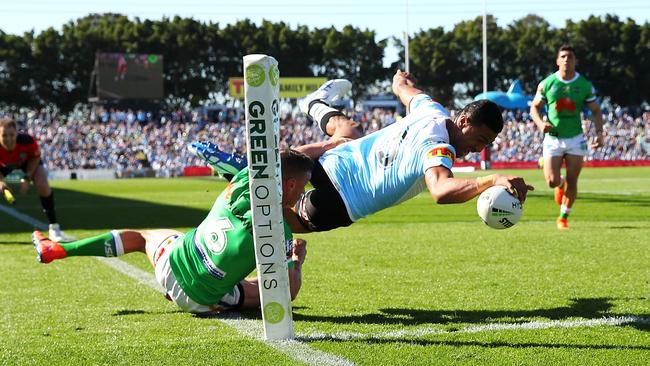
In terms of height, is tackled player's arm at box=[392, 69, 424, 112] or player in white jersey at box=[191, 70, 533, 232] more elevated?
tackled player's arm at box=[392, 69, 424, 112]

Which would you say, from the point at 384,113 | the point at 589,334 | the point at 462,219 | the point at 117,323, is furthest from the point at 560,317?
the point at 384,113

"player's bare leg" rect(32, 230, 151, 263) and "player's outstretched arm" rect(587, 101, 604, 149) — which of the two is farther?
"player's outstretched arm" rect(587, 101, 604, 149)

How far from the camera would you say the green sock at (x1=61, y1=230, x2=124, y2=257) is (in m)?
6.17

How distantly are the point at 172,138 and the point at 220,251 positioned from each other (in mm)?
53086

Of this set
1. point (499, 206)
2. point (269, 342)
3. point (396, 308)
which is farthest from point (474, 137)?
point (269, 342)

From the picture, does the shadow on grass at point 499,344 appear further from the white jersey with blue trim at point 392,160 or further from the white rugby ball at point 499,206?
the white jersey with blue trim at point 392,160

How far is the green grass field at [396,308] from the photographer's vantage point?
4.46m

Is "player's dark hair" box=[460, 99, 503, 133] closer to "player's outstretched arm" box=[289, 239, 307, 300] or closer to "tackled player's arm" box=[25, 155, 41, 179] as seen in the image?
"player's outstretched arm" box=[289, 239, 307, 300]

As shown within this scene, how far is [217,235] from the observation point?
5.29 m

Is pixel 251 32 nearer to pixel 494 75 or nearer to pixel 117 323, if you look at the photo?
pixel 494 75

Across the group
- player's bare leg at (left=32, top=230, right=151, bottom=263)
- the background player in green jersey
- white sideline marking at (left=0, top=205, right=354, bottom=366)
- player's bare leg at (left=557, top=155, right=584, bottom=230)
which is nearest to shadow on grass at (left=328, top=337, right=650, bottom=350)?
white sideline marking at (left=0, top=205, right=354, bottom=366)

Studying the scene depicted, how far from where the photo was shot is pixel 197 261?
17.8 feet

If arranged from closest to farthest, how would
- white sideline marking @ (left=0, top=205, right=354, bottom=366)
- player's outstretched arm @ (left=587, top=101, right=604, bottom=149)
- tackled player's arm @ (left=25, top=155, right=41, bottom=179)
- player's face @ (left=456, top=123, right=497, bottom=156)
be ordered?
white sideline marking @ (left=0, top=205, right=354, bottom=366)
player's face @ (left=456, top=123, right=497, bottom=156)
tackled player's arm @ (left=25, top=155, right=41, bottom=179)
player's outstretched arm @ (left=587, top=101, right=604, bottom=149)

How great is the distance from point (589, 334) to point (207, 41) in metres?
77.2
